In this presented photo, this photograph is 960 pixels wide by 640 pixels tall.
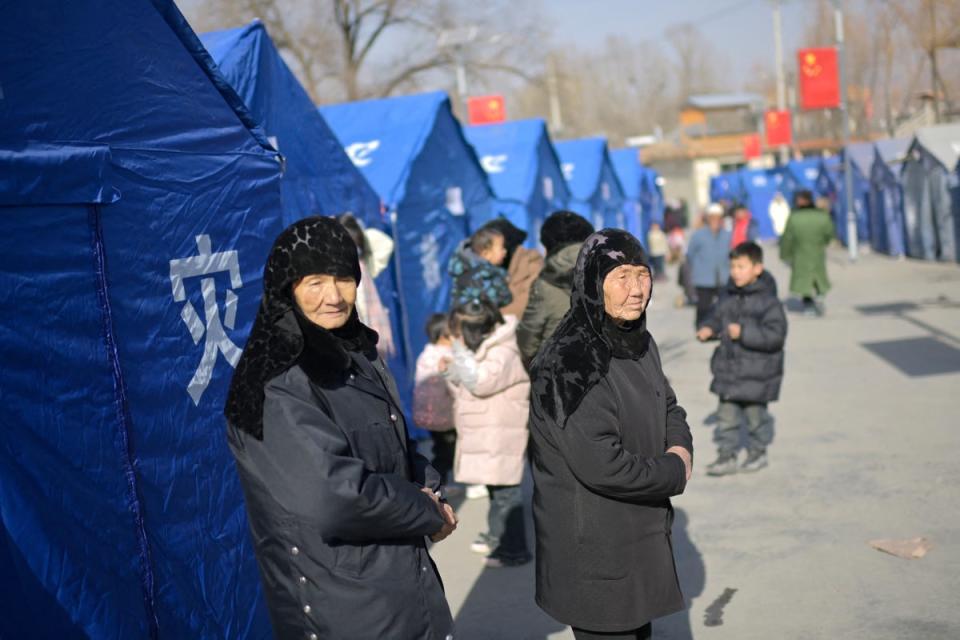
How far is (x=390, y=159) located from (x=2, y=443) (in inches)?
287

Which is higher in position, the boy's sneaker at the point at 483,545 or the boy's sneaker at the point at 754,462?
the boy's sneaker at the point at 483,545

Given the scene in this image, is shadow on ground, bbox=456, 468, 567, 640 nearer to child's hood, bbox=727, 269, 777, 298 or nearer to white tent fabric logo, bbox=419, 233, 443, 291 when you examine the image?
child's hood, bbox=727, 269, 777, 298

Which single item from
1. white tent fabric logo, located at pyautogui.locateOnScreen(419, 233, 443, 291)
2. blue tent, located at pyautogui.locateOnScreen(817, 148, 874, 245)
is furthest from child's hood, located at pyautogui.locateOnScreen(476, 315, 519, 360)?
blue tent, located at pyautogui.locateOnScreen(817, 148, 874, 245)

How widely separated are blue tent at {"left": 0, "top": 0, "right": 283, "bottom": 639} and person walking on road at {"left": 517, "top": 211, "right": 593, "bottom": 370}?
171 centimetres

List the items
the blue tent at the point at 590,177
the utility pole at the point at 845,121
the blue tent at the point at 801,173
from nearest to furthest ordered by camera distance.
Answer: the blue tent at the point at 590,177 → the utility pole at the point at 845,121 → the blue tent at the point at 801,173

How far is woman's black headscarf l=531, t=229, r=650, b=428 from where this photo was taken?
3.31 meters

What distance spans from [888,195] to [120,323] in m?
23.8

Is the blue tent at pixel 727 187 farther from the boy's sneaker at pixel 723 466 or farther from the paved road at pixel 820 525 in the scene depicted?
the boy's sneaker at pixel 723 466

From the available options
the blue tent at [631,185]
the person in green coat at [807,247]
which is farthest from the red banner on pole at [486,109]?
the person in green coat at [807,247]

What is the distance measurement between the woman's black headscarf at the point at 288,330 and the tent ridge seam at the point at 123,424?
1.10m

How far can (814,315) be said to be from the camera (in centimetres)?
1544

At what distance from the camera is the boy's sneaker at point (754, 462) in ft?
24.8

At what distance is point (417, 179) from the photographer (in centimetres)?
1039

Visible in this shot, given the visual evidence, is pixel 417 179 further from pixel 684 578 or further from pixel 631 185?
pixel 631 185
